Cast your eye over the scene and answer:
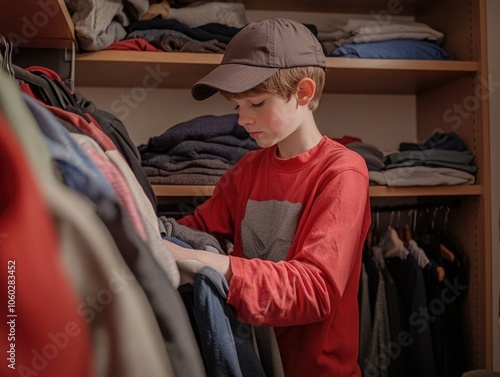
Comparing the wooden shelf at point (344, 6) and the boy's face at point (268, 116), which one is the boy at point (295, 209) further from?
the wooden shelf at point (344, 6)

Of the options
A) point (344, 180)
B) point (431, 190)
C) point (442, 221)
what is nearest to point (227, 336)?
point (344, 180)

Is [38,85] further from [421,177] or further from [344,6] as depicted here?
[344,6]

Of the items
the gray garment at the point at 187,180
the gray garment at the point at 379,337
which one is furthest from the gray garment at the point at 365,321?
the gray garment at the point at 187,180

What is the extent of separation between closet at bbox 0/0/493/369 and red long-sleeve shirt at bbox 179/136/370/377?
0.35m

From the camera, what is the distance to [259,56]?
3.20 ft

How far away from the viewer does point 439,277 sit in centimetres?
159

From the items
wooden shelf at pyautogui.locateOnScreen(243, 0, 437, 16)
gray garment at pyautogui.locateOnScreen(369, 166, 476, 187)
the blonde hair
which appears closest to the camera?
the blonde hair

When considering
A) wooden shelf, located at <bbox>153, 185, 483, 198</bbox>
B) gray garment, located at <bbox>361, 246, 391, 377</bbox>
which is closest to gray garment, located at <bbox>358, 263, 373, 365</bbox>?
gray garment, located at <bbox>361, 246, 391, 377</bbox>

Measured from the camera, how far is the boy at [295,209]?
0.83m

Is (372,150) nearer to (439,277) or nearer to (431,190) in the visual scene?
(431,190)

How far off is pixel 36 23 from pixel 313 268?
0.80 meters

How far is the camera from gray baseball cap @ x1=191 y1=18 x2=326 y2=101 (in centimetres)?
94

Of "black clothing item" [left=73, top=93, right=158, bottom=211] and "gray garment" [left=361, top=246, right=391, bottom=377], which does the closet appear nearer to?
"gray garment" [left=361, top=246, right=391, bottom=377]

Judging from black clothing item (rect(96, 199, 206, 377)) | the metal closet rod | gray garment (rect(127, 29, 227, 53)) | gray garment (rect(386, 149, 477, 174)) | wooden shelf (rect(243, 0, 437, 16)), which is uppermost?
wooden shelf (rect(243, 0, 437, 16))
